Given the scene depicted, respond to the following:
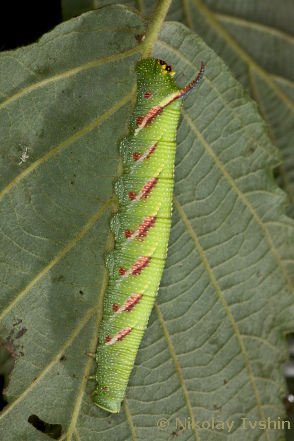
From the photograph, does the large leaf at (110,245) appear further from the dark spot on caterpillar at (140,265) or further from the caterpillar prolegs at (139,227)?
the dark spot on caterpillar at (140,265)

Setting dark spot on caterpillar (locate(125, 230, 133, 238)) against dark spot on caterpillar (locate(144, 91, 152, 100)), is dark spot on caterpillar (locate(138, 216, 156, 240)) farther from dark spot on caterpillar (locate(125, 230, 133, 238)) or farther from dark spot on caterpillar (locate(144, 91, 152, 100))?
dark spot on caterpillar (locate(144, 91, 152, 100))

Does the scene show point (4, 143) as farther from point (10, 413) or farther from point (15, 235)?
point (10, 413)

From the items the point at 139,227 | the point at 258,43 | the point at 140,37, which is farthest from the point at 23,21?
the point at 258,43

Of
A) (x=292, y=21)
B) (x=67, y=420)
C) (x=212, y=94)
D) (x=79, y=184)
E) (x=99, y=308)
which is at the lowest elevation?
(x=67, y=420)

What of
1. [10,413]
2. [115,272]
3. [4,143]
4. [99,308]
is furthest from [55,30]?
[10,413]

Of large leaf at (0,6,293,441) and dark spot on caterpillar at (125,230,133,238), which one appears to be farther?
dark spot on caterpillar at (125,230,133,238)

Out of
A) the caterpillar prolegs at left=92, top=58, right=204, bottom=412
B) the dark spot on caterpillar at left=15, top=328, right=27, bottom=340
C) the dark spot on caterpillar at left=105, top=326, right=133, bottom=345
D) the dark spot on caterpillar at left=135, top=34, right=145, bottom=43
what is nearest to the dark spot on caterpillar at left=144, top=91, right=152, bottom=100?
the caterpillar prolegs at left=92, top=58, right=204, bottom=412
